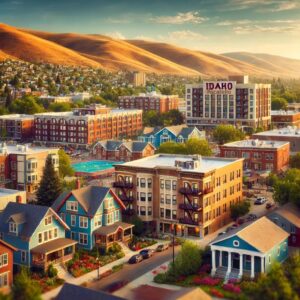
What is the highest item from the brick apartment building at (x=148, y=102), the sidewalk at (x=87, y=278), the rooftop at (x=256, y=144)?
the brick apartment building at (x=148, y=102)

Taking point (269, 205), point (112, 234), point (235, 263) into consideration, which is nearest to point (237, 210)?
point (269, 205)

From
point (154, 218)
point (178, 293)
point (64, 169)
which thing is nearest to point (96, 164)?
point (64, 169)

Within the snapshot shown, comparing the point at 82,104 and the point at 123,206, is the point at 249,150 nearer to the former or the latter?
the point at 123,206

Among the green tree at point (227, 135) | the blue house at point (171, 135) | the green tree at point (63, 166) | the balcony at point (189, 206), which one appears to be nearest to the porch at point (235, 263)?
the balcony at point (189, 206)

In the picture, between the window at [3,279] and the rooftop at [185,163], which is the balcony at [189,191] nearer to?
the rooftop at [185,163]

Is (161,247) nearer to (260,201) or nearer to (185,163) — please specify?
(185,163)
